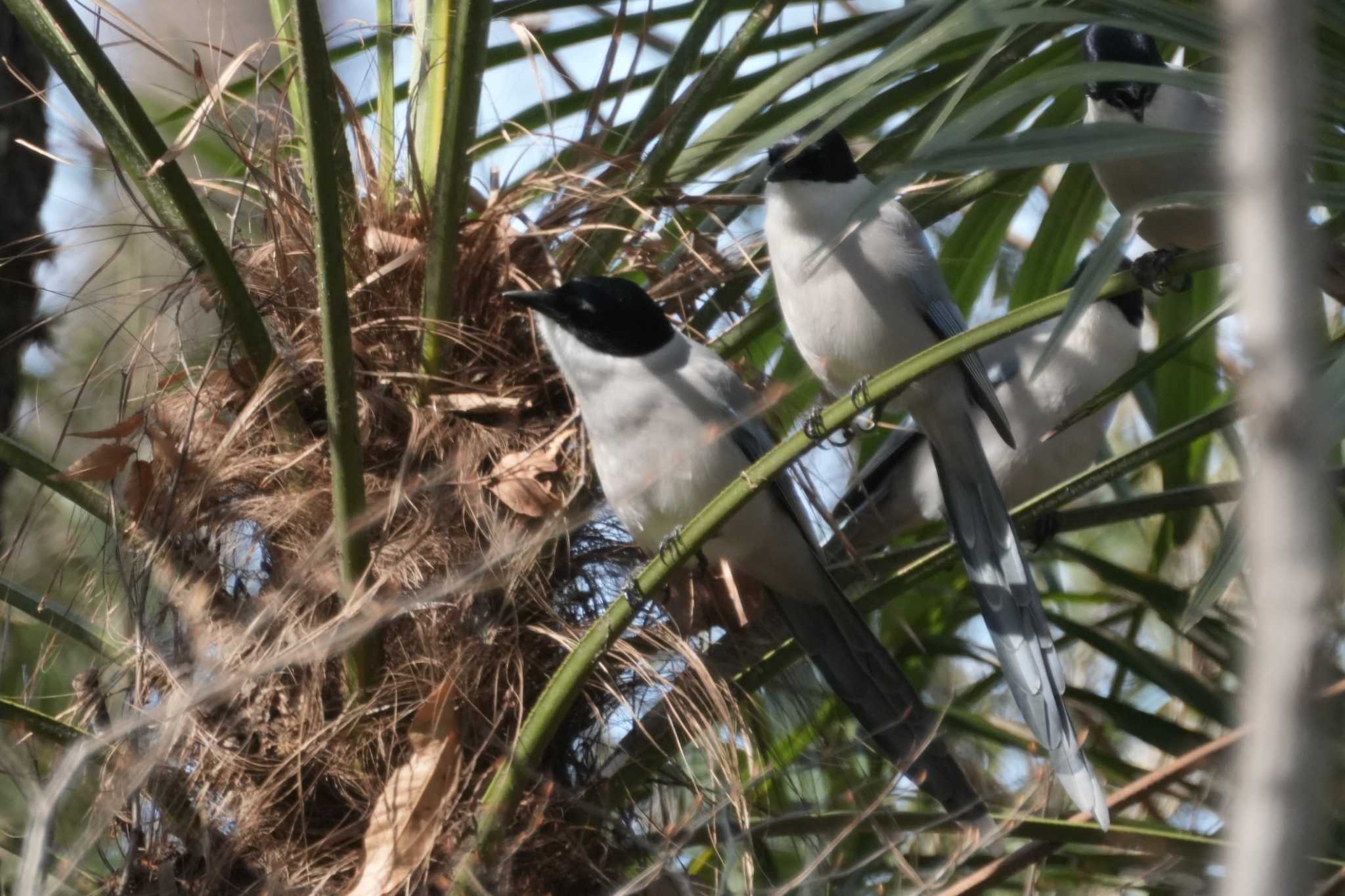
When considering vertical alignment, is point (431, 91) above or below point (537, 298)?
above

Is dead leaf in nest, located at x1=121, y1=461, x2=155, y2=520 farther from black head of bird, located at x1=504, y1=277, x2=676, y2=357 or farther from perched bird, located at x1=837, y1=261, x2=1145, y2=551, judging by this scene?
perched bird, located at x1=837, y1=261, x2=1145, y2=551

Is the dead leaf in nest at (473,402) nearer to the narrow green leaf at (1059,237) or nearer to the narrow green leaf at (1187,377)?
the narrow green leaf at (1059,237)

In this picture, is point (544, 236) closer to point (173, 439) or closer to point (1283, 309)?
point (173, 439)

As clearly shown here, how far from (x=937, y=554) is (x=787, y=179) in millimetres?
747

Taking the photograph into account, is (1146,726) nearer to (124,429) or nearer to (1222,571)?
(1222,571)

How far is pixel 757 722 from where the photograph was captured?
2.05 m

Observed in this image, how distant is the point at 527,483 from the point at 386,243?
432mm

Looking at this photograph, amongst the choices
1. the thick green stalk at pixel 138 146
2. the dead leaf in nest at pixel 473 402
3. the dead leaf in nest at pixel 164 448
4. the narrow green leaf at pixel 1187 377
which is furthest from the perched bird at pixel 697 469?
→ the narrow green leaf at pixel 1187 377

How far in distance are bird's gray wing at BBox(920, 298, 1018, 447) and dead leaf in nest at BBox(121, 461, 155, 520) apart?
1.19m

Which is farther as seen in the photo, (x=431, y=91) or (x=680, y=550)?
(x=431, y=91)

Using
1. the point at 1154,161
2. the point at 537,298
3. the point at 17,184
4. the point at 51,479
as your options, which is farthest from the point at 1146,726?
the point at 17,184

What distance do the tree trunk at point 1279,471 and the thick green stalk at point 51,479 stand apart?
1725mm

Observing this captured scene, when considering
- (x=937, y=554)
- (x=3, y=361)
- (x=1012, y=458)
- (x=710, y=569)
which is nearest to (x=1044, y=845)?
(x=937, y=554)

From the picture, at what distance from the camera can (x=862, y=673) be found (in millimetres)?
2186
